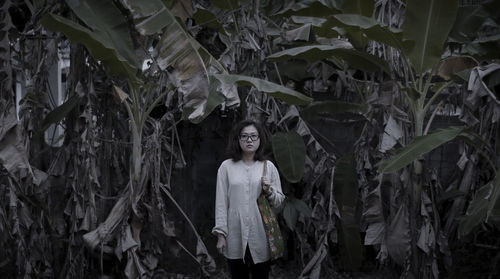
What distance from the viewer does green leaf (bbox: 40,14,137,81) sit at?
346cm

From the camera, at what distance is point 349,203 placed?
4691 mm

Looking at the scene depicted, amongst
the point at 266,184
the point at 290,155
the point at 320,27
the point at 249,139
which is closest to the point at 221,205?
the point at 266,184

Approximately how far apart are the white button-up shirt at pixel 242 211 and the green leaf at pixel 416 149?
0.73m

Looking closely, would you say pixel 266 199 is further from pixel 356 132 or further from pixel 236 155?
pixel 356 132

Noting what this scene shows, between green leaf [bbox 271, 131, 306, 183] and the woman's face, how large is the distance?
0.82 m

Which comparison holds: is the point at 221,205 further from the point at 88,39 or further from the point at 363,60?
the point at 363,60

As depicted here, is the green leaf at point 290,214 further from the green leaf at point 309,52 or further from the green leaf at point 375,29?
the green leaf at point 375,29

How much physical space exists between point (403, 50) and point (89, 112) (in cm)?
236

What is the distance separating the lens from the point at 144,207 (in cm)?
446

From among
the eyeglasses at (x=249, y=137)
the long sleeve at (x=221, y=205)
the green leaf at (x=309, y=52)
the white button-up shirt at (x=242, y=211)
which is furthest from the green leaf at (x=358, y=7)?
the long sleeve at (x=221, y=205)

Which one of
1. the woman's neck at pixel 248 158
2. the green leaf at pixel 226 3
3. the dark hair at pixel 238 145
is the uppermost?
the green leaf at pixel 226 3

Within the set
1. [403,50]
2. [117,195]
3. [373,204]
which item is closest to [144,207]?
[117,195]

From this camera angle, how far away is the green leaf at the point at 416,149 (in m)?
3.62

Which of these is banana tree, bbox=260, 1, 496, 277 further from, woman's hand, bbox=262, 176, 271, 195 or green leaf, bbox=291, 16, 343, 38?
woman's hand, bbox=262, 176, 271, 195
